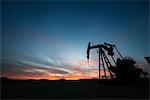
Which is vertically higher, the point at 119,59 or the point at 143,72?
the point at 119,59

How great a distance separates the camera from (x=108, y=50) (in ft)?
156

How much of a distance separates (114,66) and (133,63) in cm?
525

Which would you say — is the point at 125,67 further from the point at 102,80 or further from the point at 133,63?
the point at 102,80

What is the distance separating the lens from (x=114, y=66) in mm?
46688

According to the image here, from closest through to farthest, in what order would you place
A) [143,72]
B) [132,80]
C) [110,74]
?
[132,80] → [143,72] → [110,74]

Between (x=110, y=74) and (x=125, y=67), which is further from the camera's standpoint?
(x=110, y=74)

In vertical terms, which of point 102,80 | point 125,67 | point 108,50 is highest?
point 108,50

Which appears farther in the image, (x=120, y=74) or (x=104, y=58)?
(x=104, y=58)

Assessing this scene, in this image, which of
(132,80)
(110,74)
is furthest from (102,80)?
(132,80)

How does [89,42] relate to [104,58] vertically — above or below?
above

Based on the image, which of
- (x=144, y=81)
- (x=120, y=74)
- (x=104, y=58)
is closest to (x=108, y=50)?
(x=104, y=58)

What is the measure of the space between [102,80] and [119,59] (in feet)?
28.0

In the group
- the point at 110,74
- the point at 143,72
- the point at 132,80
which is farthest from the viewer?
the point at 110,74

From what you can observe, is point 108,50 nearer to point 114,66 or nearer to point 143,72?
point 114,66
